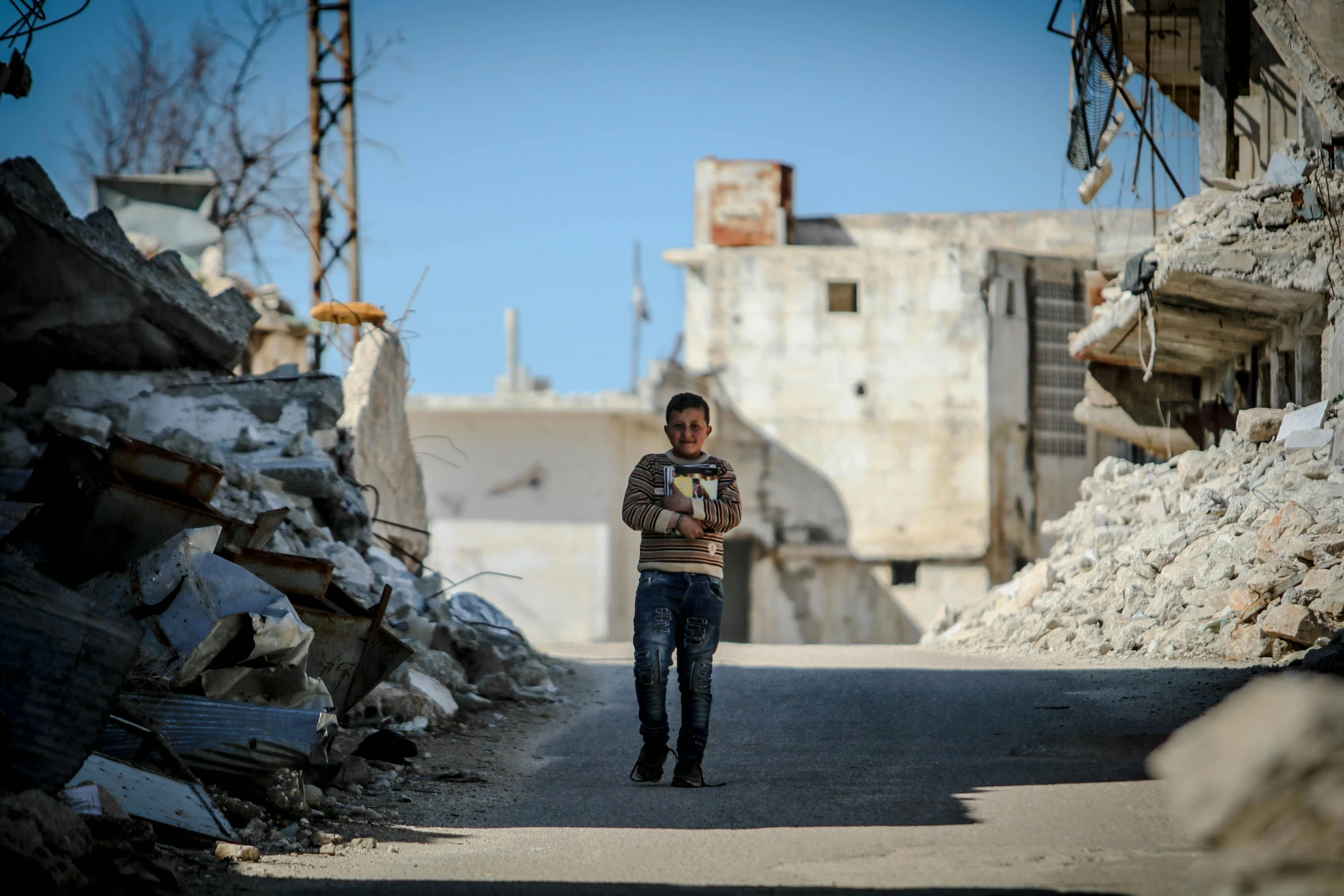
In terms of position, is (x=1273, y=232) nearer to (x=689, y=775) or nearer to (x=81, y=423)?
(x=689, y=775)

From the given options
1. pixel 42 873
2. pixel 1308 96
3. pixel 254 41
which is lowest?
pixel 42 873

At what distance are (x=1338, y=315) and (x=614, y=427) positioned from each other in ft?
50.6

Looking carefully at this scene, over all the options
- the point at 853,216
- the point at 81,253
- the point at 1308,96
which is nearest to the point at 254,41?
the point at 853,216

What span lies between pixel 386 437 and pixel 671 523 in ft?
23.2

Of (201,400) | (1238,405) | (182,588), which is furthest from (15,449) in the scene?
(1238,405)

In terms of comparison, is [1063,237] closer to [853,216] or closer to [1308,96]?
[853,216]

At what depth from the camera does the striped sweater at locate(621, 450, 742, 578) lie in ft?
16.9

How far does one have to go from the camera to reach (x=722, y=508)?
5.23 meters

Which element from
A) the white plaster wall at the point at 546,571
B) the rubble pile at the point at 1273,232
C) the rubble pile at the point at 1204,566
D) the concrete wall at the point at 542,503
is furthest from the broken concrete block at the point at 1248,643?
the white plaster wall at the point at 546,571

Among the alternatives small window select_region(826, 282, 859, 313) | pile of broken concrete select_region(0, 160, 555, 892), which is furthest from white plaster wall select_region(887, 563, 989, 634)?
pile of broken concrete select_region(0, 160, 555, 892)

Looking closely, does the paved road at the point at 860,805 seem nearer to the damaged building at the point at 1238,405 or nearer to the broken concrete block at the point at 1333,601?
the broken concrete block at the point at 1333,601

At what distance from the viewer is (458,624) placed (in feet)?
29.1

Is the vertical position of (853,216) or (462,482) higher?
(853,216)

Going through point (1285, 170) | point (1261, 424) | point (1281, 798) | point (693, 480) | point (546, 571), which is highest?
point (1285, 170)
